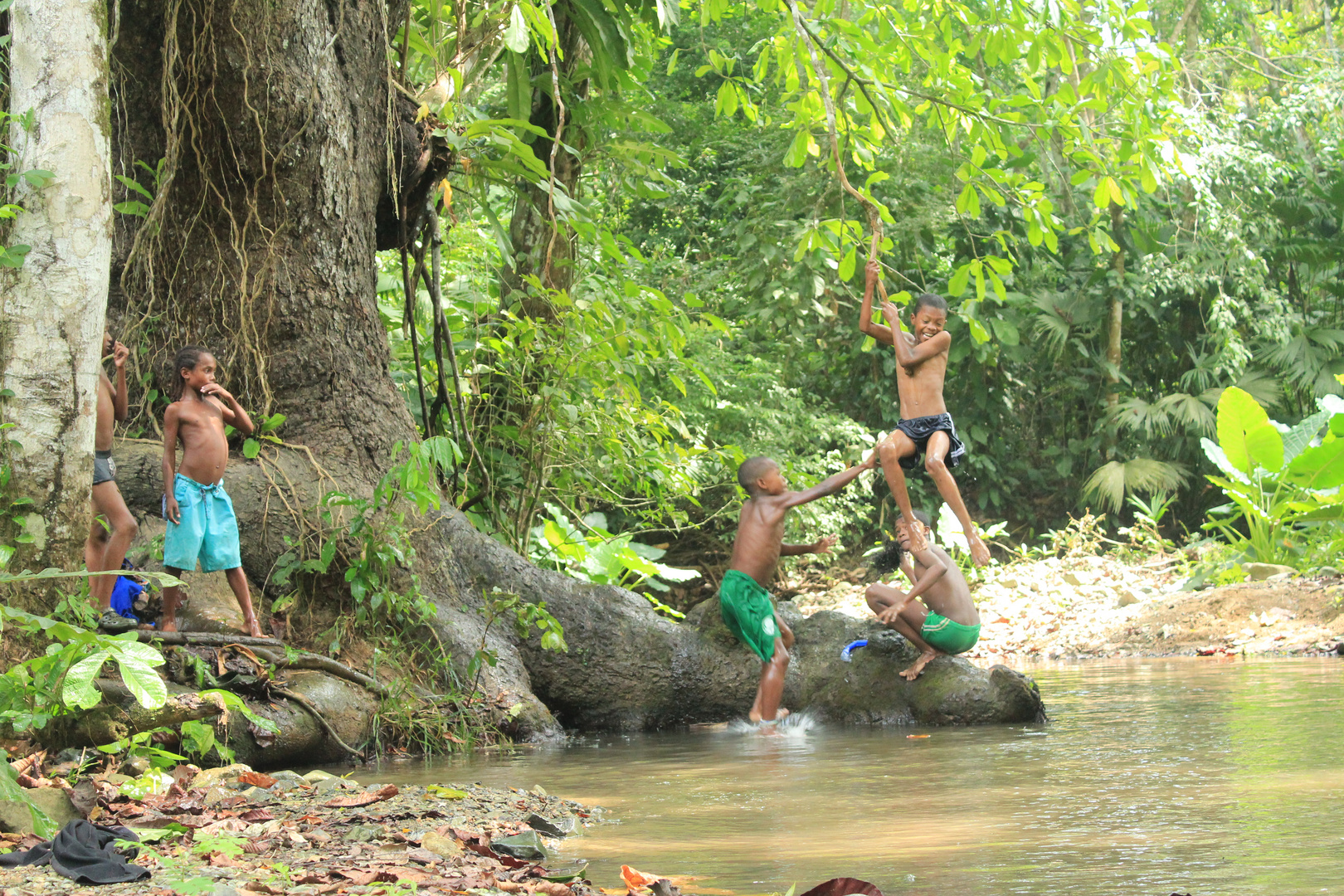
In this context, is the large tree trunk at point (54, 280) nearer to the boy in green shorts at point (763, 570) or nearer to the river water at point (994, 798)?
the river water at point (994, 798)

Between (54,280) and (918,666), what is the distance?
4.55 metres

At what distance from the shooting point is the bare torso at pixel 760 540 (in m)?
6.83

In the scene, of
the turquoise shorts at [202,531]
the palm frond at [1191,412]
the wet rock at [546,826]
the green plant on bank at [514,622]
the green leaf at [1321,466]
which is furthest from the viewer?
the palm frond at [1191,412]

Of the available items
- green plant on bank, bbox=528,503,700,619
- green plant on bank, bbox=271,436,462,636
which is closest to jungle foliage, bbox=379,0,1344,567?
green plant on bank, bbox=528,503,700,619

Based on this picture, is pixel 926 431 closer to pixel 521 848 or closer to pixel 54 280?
pixel 521 848

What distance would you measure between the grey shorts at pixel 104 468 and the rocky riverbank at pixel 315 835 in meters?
1.93

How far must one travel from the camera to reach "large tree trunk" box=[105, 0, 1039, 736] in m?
5.91

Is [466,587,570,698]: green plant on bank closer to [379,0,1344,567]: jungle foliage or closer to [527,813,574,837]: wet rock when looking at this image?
[379,0,1344,567]: jungle foliage

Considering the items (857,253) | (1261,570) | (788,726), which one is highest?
(857,253)

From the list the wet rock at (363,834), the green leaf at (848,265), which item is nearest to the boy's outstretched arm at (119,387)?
the wet rock at (363,834)

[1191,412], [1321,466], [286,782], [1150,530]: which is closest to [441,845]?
[286,782]

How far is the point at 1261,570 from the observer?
1098 centimetres

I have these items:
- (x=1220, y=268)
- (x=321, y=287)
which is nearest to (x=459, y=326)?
(x=321, y=287)

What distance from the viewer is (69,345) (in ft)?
13.2
